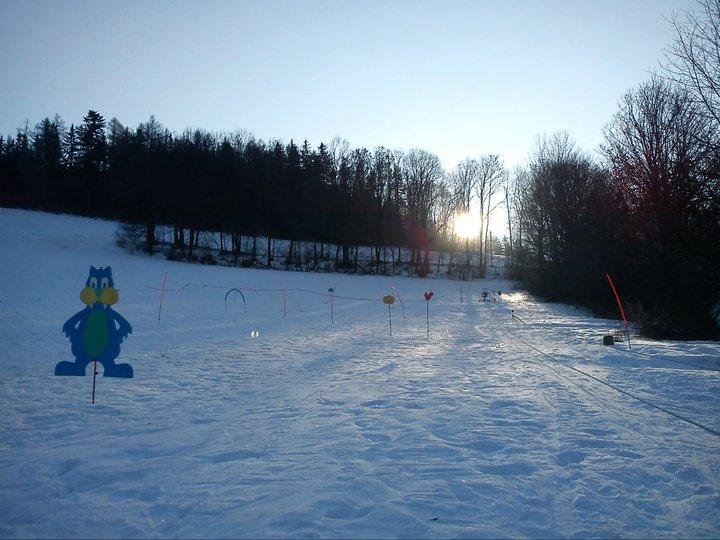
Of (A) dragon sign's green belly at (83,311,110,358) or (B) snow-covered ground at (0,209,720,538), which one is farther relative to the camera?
(A) dragon sign's green belly at (83,311,110,358)

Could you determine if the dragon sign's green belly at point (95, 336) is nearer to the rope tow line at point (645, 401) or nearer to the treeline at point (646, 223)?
the rope tow line at point (645, 401)

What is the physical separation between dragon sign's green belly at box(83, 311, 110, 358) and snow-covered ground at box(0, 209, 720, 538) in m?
0.90

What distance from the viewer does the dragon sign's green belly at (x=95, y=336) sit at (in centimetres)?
688

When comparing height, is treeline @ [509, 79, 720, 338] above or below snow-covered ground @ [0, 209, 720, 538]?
above

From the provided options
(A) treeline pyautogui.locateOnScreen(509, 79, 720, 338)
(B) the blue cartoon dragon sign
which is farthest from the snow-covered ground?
(A) treeline pyautogui.locateOnScreen(509, 79, 720, 338)

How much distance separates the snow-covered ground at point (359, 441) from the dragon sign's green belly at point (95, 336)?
35.5 inches

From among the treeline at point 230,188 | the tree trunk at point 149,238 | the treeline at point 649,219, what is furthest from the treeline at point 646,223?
the tree trunk at point 149,238

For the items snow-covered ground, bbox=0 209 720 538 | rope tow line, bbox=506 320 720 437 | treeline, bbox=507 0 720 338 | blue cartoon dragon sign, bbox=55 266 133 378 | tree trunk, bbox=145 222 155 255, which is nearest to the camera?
snow-covered ground, bbox=0 209 720 538

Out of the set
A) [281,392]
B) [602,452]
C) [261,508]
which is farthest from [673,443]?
[281,392]

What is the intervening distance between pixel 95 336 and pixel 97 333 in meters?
0.05

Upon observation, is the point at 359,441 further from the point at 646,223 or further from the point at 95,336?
the point at 646,223

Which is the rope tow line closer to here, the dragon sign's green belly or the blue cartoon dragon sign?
the blue cartoon dragon sign

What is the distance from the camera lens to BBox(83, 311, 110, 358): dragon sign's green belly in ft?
22.6

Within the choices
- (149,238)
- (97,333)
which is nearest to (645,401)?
(97,333)
